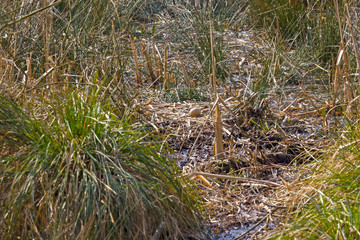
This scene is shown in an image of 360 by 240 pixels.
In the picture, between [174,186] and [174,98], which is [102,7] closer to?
[174,98]

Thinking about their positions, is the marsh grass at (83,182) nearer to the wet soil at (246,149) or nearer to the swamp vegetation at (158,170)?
the swamp vegetation at (158,170)

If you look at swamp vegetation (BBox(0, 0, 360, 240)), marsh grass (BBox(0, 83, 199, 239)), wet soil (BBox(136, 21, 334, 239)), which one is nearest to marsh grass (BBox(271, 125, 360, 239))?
swamp vegetation (BBox(0, 0, 360, 240))

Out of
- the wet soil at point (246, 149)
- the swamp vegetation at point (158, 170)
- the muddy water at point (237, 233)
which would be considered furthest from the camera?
the wet soil at point (246, 149)

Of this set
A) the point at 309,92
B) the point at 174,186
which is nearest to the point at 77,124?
the point at 174,186

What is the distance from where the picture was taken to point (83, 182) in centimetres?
206

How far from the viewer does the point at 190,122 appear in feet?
12.2

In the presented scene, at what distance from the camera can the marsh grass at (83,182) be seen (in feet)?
6.55

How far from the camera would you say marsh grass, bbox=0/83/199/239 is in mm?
1996

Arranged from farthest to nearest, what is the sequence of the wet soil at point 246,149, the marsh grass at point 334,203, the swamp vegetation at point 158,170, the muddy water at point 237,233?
the wet soil at point 246,149
the muddy water at point 237,233
the swamp vegetation at point 158,170
the marsh grass at point 334,203

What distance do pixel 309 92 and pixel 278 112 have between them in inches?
24.8

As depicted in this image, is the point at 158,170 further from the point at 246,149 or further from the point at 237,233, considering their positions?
the point at 246,149

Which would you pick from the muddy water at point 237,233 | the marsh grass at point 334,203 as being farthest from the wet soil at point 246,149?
the marsh grass at point 334,203

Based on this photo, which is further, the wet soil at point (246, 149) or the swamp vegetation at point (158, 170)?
the wet soil at point (246, 149)

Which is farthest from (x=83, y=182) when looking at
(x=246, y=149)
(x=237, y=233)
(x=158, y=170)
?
(x=246, y=149)
